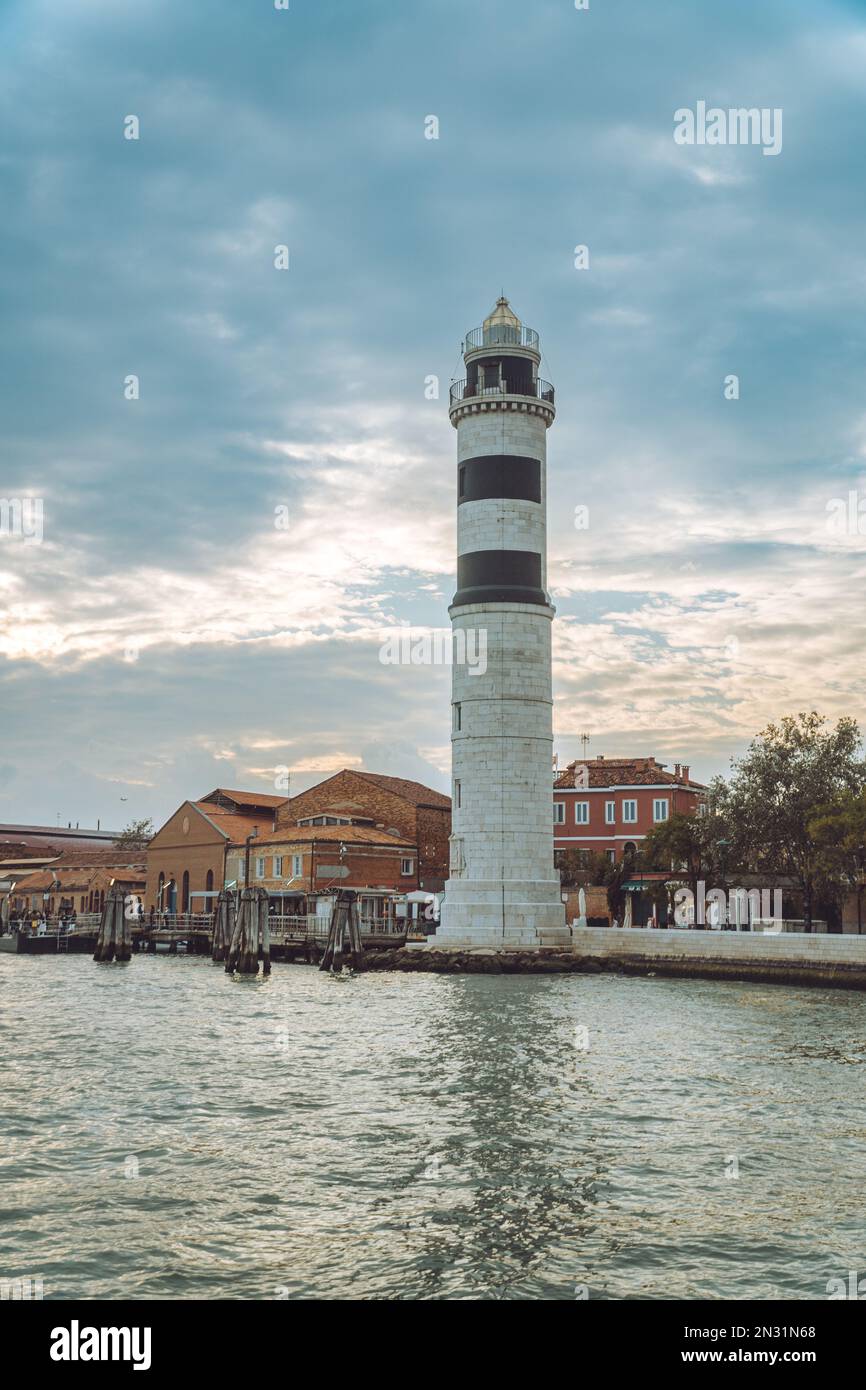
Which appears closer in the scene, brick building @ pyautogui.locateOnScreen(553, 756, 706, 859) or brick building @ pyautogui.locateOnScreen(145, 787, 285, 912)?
brick building @ pyautogui.locateOnScreen(553, 756, 706, 859)

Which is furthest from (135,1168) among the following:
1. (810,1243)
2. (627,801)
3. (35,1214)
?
(627,801)

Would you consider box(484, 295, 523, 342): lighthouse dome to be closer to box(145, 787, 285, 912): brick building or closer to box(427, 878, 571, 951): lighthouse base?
box(427, 878, 571, 951): lighthouse base

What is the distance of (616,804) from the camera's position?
6644 cm

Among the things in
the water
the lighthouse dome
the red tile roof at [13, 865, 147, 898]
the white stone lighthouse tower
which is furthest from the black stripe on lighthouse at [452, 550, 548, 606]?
the red tile roof at [13, 865, 147, 898]

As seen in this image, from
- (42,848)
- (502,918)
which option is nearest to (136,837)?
(42,848)

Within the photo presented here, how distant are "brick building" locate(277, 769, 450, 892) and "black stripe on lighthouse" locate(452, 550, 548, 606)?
22.6m

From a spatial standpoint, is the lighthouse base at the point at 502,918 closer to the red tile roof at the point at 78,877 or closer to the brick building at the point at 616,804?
the brick building at the point at 616,804

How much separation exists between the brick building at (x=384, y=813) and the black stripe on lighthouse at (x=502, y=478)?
24.5 meters

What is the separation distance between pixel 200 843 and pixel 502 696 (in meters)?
31.8

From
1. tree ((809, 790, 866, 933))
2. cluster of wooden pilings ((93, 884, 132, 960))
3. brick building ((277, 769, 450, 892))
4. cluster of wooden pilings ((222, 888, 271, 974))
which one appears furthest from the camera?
brick building ((277, 769, 450, 892))

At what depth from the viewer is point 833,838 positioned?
4706 centimetres

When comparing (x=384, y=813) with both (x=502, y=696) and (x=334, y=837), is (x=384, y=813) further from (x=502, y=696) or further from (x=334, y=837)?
(x=502, y=696)

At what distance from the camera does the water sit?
1072 centimetres
